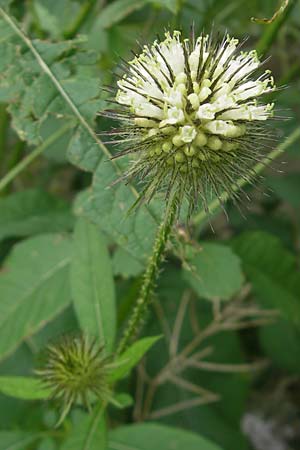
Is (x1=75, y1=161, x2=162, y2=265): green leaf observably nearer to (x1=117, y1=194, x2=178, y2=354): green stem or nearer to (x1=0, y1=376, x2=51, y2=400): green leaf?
(x1=117, y1=194, x2=178, y2=354): green stem

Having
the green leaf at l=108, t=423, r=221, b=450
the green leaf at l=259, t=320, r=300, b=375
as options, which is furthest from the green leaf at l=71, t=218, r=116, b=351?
the green leaf at l=259, t=320, r=300, b=375

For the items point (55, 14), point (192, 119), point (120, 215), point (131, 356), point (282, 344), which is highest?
point (55, 14)

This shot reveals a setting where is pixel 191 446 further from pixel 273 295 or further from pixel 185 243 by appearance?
pixel 273 295

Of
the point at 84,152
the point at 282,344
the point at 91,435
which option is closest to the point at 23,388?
the point at 91,435

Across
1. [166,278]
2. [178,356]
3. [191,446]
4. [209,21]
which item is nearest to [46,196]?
[166,278]

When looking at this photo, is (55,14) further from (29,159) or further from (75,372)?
(75,372)

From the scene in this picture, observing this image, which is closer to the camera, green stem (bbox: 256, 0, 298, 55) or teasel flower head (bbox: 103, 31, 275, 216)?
teasel flower head (bbox: 103, 31, 275, 216)

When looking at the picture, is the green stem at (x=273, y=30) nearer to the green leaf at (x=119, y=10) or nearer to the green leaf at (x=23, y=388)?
the green leaf at (x=119, y=10)
